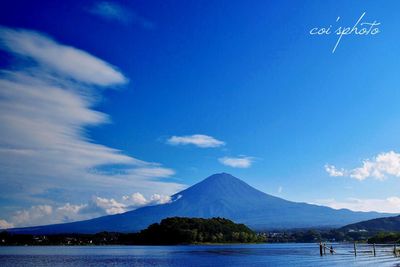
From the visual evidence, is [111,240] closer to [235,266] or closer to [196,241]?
[196,241]

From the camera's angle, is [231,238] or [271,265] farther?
[231,238]

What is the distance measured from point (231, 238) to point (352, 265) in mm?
100270

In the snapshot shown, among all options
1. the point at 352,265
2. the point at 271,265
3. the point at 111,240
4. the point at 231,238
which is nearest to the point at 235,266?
the point at 271,265

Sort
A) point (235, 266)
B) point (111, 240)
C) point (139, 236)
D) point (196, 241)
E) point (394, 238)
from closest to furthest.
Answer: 1. point (235, 266)
2. point (394, 238)
3. point (196, 241)
4. point (139, 236)
5. point (111, 240)

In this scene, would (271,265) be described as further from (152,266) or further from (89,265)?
A: (89,265)

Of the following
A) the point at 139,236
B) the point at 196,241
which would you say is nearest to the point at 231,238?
the point at 196,241

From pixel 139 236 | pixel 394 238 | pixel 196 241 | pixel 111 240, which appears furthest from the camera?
pixel 111 240

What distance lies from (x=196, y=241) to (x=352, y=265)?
303 ft

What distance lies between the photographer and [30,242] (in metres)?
200

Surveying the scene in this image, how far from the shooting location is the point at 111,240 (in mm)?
197500

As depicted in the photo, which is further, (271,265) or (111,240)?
(111,240)

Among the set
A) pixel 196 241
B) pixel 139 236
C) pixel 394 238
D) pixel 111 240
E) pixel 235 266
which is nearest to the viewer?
pixel 235 266

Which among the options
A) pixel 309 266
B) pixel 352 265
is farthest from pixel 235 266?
pixel 352 265

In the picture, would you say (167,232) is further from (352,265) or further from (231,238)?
(352,265)
